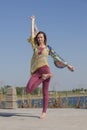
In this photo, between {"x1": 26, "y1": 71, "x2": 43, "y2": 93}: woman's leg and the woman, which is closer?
{"x1": 26, "y1": 71, "x2": 43, "y2": 93}: woman's leg

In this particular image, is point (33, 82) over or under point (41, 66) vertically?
under

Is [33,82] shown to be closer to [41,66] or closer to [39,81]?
[39,81]

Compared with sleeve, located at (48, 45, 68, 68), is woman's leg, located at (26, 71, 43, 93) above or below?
A: below

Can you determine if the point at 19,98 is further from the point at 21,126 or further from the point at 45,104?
the point at 21,126

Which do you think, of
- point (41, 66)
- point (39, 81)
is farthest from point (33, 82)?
point (41, 66)

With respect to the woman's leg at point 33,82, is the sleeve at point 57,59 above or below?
above

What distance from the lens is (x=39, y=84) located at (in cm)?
869

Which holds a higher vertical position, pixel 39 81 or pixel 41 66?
pixel 41 66

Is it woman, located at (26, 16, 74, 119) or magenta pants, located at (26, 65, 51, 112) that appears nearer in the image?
magenta pants, located at (26, 65, 51, 112)

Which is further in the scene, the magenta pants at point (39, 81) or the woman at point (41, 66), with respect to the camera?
the woman at point (41, 66)

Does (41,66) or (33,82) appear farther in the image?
(41,66)

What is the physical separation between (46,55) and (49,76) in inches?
19.2

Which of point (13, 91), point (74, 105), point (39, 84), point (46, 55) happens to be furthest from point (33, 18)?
point (74, 105)

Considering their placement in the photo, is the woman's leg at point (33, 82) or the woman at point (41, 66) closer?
the woman's leg at point (33, 82)
